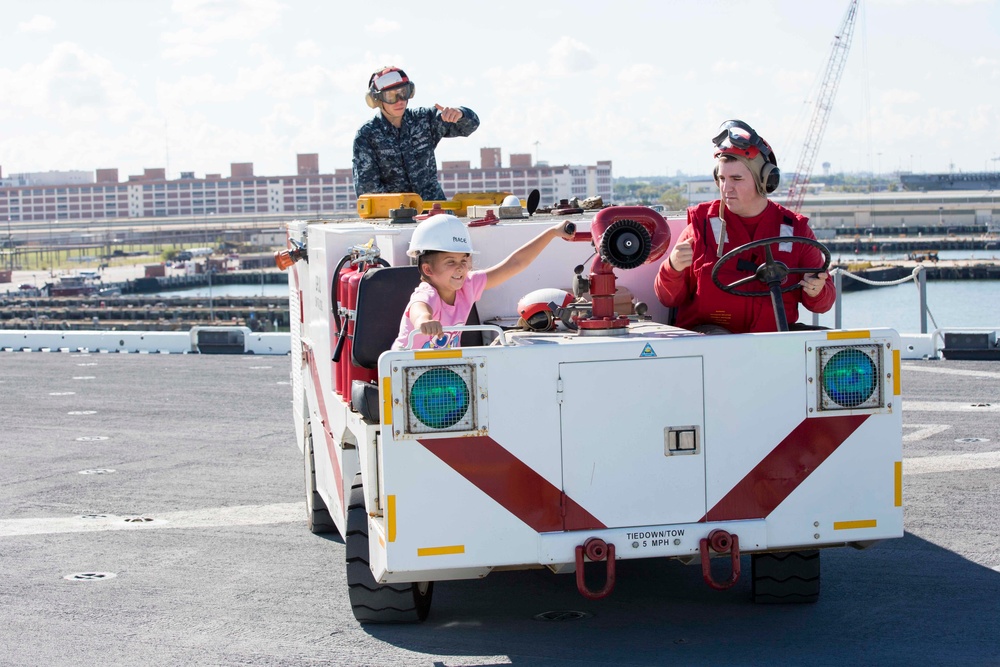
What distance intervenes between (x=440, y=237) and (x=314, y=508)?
3.21 metres

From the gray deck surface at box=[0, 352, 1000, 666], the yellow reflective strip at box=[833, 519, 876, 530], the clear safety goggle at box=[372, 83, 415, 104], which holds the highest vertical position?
the clear safety goggle at box=[372, 83, 415, 104]

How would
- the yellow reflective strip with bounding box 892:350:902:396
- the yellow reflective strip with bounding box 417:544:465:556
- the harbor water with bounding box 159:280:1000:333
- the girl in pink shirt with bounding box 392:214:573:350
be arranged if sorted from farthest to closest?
the harbor water with bounding box 159:280:1000:333
the girl in pink shirt with bounding box 392:214:573:350
the yellow reflective strip with bounding box 892:350:902:396
the yellow reflective strip with bounding box 417:544:465:556

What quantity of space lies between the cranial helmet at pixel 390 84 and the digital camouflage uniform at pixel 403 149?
0.27m

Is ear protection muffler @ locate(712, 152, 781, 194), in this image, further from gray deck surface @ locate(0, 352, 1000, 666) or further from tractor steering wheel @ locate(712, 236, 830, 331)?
gray deck surface @ locate(0, 352, 1000, 666)

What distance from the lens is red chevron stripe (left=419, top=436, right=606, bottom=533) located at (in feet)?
19.0

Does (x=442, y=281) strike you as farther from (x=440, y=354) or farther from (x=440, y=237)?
(x=440, y=354)

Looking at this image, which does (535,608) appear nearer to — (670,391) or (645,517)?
(645,517)

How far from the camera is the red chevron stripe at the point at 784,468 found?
19.6 feet

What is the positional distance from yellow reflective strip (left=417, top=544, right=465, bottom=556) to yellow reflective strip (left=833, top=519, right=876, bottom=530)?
1.78 m

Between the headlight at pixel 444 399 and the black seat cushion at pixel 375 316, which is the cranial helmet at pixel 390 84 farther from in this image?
the headlight at pixel 444 399

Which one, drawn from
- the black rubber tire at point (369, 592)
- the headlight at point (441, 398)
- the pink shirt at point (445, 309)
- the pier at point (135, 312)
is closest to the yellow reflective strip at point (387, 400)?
the headlight at point (441, 398)

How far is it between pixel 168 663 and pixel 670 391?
2805 millimetres

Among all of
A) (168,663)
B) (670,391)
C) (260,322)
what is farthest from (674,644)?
(260,322)

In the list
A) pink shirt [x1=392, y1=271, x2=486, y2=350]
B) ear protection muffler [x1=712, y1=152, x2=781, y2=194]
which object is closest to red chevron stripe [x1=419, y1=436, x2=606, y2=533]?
pink shirt [x1=392, y1=271, x2=486, y2=350]
